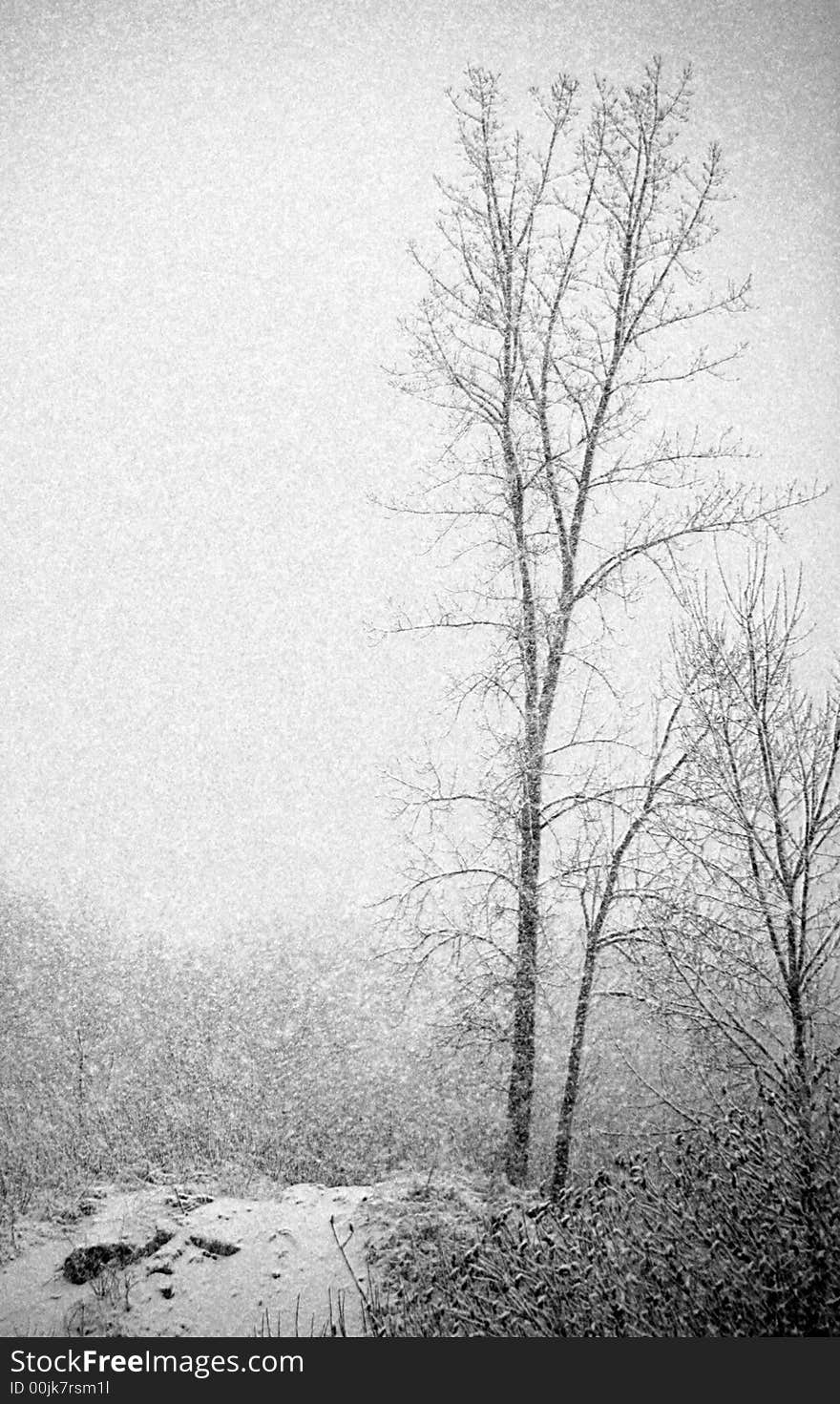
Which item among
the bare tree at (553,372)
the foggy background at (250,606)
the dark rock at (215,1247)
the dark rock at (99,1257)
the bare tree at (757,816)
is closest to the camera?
the bare tree at (757,816)

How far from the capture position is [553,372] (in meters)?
6.90

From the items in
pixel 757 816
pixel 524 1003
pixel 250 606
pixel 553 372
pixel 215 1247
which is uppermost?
pixel 250 606

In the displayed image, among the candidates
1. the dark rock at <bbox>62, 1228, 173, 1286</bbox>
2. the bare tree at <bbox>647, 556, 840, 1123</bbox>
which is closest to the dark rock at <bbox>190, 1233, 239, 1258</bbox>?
the dark rock at <bbox>62, 1228, 173, 1286</bbox>

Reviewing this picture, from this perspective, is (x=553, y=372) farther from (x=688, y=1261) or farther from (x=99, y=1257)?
(x=99, y=1257)

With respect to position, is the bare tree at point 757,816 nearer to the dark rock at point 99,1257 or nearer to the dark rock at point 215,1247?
the dark rock at point 215,1247

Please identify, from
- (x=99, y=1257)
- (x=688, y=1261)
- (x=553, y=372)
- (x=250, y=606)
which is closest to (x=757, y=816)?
(x=688, y=1261)

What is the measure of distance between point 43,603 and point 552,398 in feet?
54.7

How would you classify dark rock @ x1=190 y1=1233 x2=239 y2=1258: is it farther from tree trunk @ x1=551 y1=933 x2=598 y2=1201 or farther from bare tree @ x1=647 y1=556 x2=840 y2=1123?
bare tree @ x1=647 y1=556 x2=840 y2=1123

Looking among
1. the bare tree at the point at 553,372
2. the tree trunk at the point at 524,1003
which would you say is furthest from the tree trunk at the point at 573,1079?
the tree trunk at the point at 524,1003

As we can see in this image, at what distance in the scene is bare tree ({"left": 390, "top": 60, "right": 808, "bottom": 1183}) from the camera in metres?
6.38

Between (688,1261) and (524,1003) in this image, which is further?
(524,1003)

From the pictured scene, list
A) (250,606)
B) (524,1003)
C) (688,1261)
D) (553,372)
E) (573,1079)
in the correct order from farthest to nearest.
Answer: (250,606) < (553,372) < (573,1079) < (524,1003) < (688,1261)

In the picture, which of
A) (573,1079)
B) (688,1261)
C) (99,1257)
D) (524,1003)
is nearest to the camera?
(688,1261)

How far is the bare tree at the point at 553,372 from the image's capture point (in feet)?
20.9
